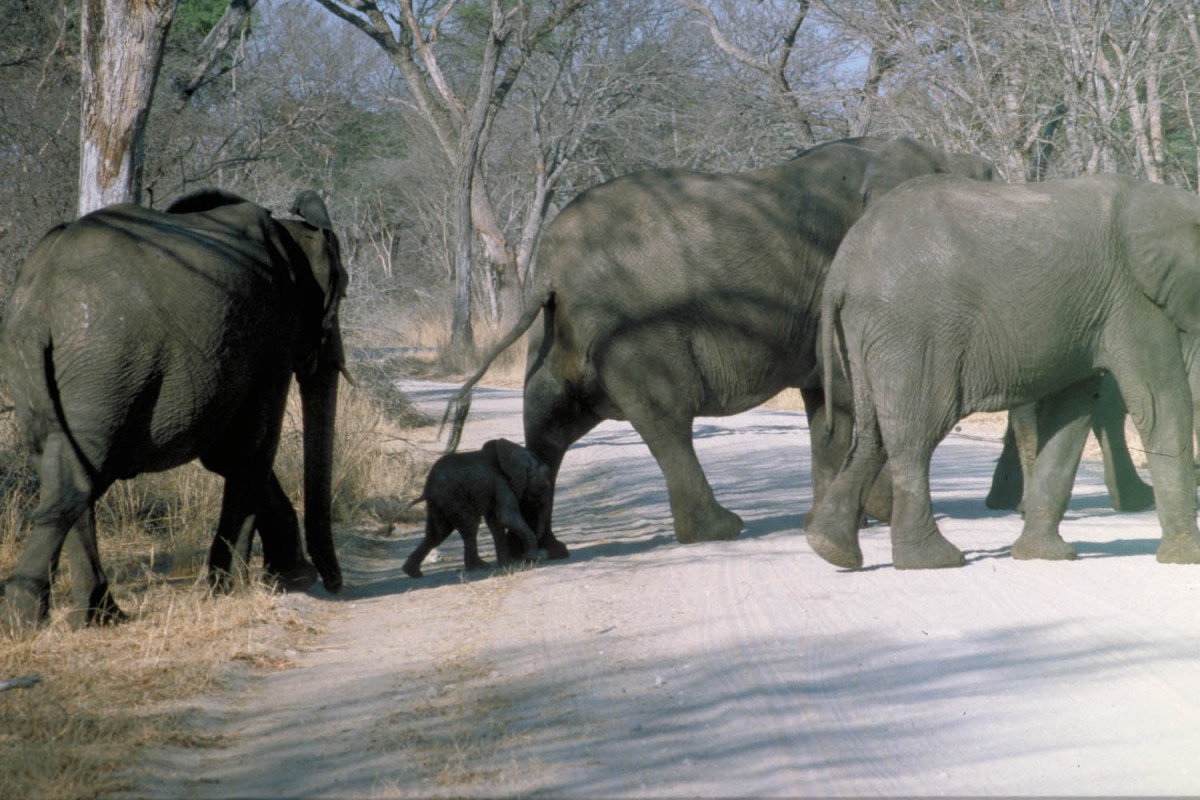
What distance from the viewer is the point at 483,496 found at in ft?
27.7

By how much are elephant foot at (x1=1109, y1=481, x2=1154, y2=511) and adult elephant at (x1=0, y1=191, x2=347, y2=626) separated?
5.49 m

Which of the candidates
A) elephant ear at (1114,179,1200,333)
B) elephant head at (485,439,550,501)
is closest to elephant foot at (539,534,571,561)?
elephant head at (485,439,550,501)

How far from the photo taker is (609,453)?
50.7ft

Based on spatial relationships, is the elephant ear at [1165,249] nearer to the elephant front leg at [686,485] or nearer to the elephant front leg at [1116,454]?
the elephant front leg at [1116,454]

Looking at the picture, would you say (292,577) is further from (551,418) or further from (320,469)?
(551,418)

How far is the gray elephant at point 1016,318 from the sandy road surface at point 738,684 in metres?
0.35

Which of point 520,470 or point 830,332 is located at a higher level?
point 830,332

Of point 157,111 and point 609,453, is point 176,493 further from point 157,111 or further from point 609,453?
point 609,453

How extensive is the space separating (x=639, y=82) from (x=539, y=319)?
2615cm

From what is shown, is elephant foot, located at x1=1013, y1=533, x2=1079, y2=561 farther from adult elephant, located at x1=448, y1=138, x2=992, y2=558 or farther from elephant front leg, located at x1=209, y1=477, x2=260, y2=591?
elephant front leg, located at x1=209, y1=477, x2=260, y2=591

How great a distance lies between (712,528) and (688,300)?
135 cm

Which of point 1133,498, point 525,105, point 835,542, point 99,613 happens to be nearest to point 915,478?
point 835,542

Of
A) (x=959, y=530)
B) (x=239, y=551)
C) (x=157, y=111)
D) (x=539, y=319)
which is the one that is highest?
A: (x=157, y=111)

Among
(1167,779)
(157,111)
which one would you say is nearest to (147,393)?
(1167,779)
